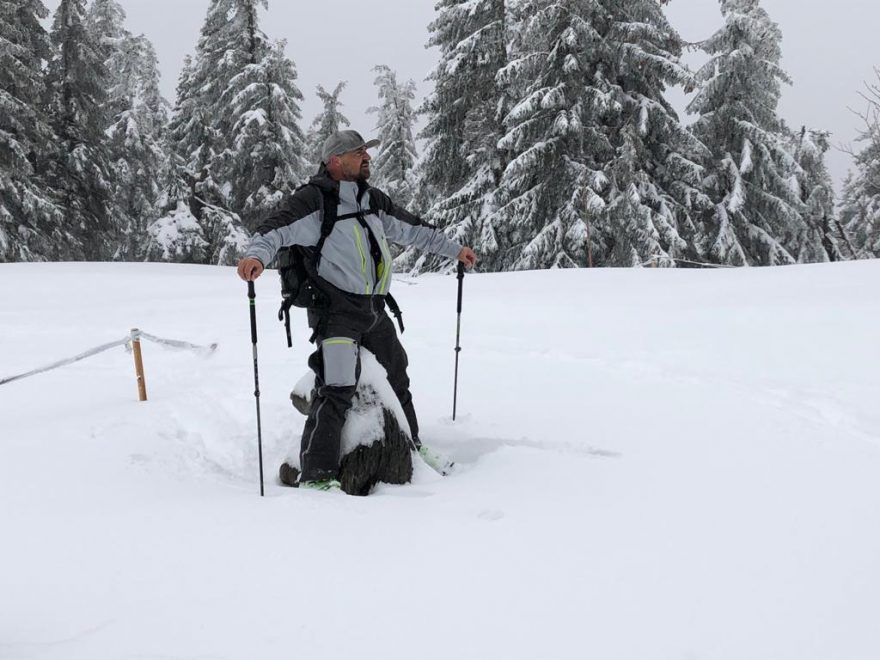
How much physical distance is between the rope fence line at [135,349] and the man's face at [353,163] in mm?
3053

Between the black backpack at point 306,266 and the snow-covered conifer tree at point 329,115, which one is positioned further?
the snow-covered conifer tree at point 329,115

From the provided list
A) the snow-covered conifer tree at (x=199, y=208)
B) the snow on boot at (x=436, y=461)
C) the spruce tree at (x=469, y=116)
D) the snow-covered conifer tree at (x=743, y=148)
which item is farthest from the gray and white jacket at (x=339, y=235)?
the snow-covered conifer tree at (x=199, y=208)

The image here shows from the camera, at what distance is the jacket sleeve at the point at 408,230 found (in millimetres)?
4543

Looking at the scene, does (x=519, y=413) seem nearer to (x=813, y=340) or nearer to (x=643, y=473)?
(x=643, y=473)

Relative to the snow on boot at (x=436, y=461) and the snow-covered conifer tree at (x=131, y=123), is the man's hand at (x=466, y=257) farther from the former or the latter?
the snow-covered conifer tree at (x=131, y=123)

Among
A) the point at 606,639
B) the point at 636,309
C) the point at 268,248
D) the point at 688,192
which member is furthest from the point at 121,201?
the point at 606,639

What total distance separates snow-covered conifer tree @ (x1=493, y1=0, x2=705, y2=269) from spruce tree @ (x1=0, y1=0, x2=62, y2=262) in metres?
15.6

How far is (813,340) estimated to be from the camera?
641cm

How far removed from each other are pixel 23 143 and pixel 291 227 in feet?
71.7

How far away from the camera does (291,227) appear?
3902mm

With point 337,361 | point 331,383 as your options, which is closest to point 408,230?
point 337,361

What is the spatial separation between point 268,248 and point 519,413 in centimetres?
270

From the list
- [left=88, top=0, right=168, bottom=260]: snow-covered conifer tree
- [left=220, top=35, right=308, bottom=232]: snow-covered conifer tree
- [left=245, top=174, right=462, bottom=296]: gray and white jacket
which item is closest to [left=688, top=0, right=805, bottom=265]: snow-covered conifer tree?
[left=220, top=35, right=308, bottom=232]: snow-covered conifer tree

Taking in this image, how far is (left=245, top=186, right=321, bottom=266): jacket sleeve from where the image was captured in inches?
145
